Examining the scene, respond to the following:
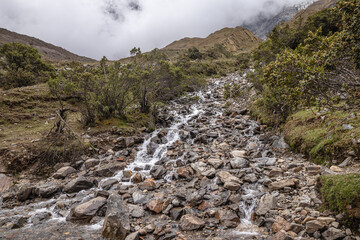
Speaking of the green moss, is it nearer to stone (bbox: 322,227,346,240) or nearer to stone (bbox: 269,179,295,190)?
stone (bbox: 322,227,346,240)

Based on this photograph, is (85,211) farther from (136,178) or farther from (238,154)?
(238,154)

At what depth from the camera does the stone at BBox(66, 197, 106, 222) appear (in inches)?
263

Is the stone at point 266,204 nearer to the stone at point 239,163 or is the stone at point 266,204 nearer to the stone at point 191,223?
the stone at point 191,223

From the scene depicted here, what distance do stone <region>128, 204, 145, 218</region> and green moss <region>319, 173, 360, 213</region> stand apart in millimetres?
5799

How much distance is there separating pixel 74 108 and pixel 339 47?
18494 millimetres

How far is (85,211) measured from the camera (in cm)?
679

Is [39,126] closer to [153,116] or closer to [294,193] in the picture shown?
[153,116]

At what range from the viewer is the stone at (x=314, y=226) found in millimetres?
4727

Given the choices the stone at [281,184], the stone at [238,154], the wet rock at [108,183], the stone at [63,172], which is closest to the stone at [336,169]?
the stone at [281,184]

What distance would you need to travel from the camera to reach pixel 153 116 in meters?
17.7

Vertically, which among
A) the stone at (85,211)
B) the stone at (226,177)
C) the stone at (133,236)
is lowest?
the stone at (133,236)

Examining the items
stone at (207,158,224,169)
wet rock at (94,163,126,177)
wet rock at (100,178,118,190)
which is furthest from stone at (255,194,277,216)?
wet rock at (94,163,126,177)

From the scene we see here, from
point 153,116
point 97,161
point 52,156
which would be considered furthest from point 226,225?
point 153,116

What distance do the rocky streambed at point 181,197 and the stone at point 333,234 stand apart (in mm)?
20
